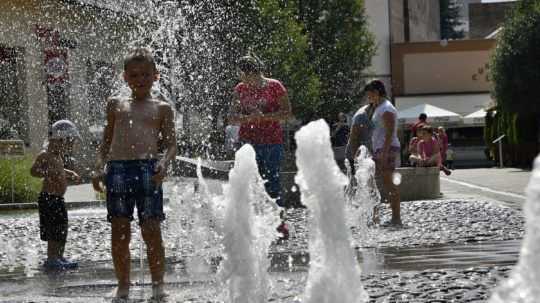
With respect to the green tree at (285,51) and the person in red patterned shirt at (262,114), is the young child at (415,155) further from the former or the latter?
the green tree at (285,51)

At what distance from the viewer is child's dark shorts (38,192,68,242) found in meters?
8.02

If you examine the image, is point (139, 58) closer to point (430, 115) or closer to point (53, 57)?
point (53, 57)

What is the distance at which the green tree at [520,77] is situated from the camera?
98.2ft

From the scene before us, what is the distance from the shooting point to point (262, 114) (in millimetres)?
8625

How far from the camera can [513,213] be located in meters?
11.2

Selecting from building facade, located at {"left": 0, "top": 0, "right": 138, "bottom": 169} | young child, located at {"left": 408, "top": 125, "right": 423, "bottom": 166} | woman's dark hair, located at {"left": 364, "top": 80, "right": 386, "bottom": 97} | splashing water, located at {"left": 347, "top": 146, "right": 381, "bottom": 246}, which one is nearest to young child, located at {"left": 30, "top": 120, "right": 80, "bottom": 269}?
splashing water, located at {"left": 347, "top": 146, "right": 381, "bottom": 246}

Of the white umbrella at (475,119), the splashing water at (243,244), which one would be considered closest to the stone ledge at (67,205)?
the splashing water at (243,244)

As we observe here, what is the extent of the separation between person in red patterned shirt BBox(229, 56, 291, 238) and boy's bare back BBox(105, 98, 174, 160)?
8.74ft

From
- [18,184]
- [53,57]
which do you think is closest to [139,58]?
[18,184]

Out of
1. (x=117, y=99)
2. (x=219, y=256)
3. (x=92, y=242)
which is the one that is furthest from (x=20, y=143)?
(x=117, y=99)

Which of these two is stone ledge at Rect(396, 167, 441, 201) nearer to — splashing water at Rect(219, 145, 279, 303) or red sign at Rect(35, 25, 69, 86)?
splashing water at Rect(219, 145, 279, 303)

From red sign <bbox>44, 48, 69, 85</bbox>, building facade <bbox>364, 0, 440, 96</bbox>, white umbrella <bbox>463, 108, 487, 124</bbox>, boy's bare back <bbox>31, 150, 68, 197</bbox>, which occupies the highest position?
building facade <bbox>364, 0, 440, 96</bbox>

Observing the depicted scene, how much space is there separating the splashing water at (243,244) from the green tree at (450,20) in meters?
89.0

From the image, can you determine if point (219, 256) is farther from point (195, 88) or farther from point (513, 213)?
point (195, 88)
